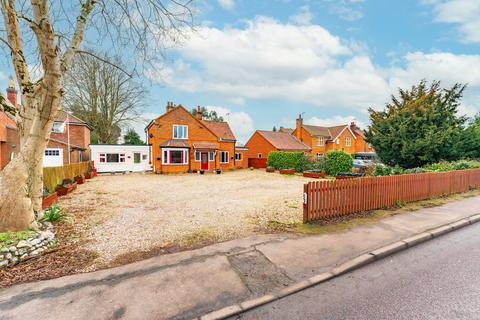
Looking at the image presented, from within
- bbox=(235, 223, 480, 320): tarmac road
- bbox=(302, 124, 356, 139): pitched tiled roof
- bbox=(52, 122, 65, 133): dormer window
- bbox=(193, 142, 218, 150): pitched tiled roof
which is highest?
bbox=(302, 124, 356, 139): pitched tiled roof

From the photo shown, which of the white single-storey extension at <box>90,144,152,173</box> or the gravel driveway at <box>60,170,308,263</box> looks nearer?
the gravel driveway at <box>60,170,308,263</box>

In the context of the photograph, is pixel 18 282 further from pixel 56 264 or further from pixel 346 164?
pixel 346 164

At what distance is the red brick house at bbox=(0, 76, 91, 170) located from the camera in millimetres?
17439

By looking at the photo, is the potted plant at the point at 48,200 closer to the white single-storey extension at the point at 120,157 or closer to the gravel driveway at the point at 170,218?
the gravel driveway at the point at 170,218

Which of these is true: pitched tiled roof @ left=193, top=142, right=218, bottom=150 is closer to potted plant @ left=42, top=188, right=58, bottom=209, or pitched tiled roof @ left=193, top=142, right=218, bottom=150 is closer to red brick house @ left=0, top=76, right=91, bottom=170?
red brick house @ left=0, top=76, right=91, bottom=170

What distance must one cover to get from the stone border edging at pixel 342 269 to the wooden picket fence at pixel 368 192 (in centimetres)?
182

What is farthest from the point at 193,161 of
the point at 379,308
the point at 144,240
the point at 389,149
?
the point at 379,308

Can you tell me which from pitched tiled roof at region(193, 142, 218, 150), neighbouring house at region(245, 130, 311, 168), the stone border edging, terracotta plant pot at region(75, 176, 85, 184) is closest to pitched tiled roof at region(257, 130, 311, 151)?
neighbouring house at region(245, 130, 311, 168)

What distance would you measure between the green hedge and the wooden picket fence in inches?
527

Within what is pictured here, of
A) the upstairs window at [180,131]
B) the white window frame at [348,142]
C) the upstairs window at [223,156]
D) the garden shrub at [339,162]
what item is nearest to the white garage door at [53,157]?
the upstairs window at [180,131]

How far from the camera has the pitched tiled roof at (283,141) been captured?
34.0 metres

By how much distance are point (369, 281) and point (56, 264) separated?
5558 mm

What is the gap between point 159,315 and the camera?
2912 mm

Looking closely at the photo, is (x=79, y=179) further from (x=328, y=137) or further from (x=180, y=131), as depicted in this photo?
(x=328, y=137)
